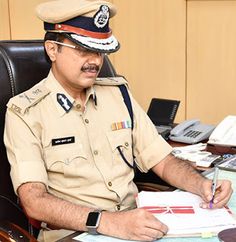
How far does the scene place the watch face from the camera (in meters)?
1.29

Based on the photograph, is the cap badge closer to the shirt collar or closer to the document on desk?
the shirt collar

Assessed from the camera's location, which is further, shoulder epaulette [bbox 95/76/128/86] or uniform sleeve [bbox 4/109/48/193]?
shoulder epaulette [bbox 95/76/128/86]

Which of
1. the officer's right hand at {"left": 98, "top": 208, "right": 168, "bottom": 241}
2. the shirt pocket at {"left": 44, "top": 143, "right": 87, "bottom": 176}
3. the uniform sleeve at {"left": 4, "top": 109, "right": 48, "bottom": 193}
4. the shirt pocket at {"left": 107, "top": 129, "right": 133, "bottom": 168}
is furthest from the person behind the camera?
the shirt pocket at {"left": 107, "top": 129, "right": 133, "bottom": 168}

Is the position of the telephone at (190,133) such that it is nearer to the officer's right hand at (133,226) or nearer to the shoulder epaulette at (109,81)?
the shoulder epaulette at (109,81)

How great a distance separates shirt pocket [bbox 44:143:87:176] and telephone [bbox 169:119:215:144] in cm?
69

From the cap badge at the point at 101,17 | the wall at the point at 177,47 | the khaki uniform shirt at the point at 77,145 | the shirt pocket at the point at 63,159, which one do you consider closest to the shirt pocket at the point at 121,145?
the khaki uniform shirt at the point at 77,145

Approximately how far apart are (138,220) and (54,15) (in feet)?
2.41

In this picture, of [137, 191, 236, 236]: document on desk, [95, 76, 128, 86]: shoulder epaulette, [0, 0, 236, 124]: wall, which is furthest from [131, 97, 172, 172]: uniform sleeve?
[0, 0, 236, 124]: wall

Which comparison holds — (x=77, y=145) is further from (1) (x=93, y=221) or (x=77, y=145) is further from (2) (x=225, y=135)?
(2) (x=225, y=135)

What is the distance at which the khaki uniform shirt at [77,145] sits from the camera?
1.54 meters

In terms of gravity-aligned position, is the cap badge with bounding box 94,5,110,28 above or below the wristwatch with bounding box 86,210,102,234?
above

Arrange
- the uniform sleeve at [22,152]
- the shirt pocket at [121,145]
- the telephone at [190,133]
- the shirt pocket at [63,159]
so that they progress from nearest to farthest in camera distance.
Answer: the uniform sleeve at [22,152] → the shirt pocket at [63,159] → the shirt pocket at [121,145] → the telephone at [190,133]

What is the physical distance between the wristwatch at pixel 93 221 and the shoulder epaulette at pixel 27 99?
45 cm

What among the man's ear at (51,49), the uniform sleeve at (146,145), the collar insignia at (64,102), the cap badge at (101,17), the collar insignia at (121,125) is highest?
the cap badge at (101,17)
